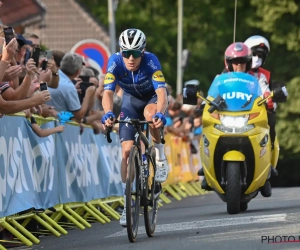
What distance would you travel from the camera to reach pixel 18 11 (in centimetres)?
2462

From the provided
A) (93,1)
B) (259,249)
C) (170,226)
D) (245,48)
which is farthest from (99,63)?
(93,1)

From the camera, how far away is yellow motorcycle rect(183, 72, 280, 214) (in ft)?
46.2

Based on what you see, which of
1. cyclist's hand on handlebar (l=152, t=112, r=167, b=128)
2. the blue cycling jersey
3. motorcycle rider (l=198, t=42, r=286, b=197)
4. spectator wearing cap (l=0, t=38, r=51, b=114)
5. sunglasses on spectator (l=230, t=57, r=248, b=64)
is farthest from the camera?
sunglasses on spectator (l=230, t=57, r=248, b=64)

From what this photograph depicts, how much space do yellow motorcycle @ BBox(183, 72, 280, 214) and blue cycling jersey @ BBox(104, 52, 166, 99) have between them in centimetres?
171

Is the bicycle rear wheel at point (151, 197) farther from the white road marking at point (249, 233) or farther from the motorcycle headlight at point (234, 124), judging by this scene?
the motorcycle headlight at point (234, 124)

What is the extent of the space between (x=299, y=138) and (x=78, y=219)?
32667mm

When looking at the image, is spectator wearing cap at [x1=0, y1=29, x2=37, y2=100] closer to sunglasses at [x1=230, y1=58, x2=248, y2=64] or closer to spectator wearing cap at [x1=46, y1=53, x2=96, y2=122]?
spectator wearing cap at [x1=46, y1=53, x2=96, y2=122]

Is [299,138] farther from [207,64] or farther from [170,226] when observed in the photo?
[170,226]

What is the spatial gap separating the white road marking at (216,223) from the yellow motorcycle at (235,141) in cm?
89

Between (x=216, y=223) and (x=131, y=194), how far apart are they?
1658 millimetres

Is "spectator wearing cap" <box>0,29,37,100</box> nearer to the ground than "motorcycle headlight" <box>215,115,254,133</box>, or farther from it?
farther from it

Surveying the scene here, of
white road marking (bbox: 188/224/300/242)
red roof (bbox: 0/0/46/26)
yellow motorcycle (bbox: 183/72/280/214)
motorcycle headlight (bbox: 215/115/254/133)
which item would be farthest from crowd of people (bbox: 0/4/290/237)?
red roof (bbox: 0/0/46/26)

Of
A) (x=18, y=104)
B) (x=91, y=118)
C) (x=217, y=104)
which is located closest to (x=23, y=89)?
(x=18, y=104)

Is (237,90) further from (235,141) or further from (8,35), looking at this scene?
(8,35)
